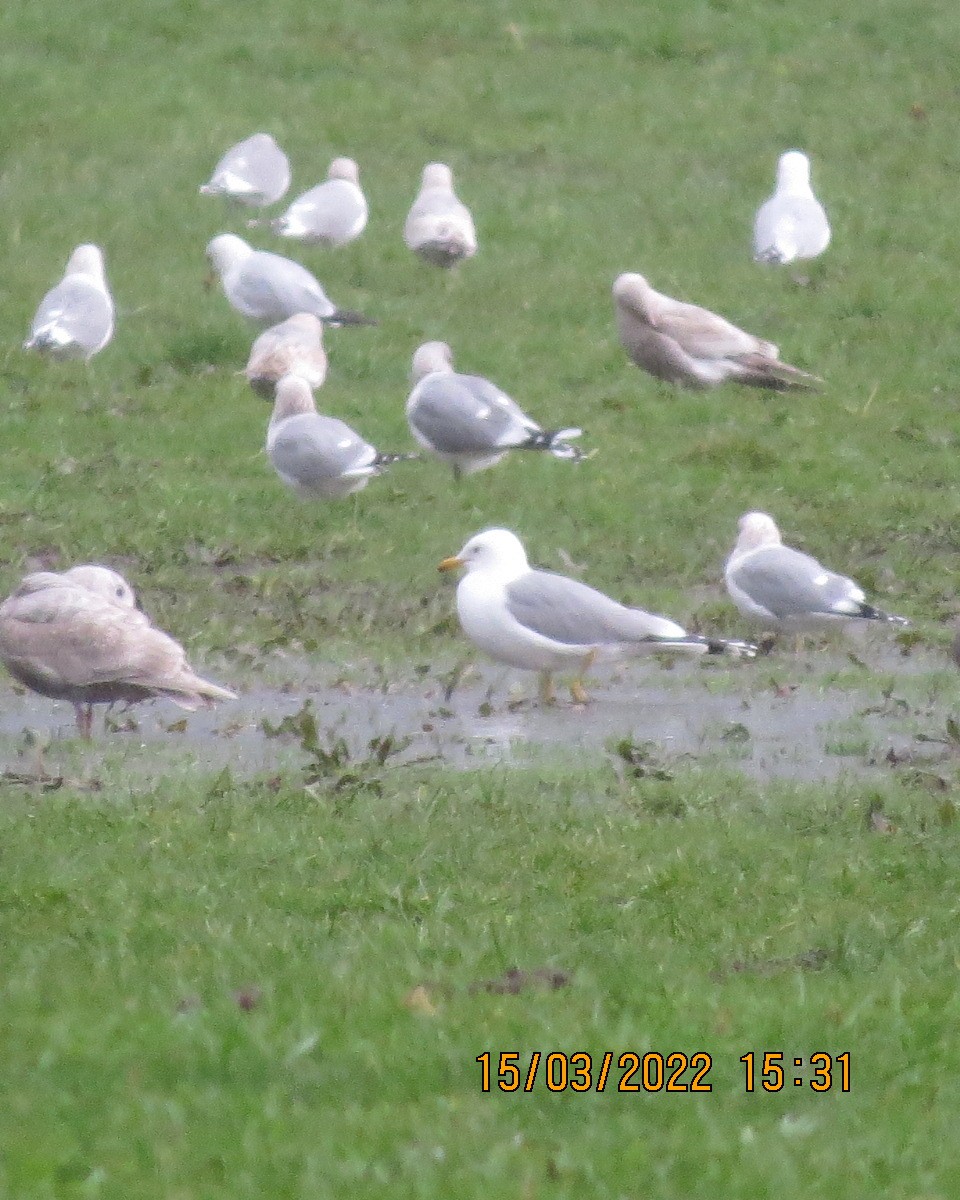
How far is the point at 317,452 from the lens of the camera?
11.7 meters

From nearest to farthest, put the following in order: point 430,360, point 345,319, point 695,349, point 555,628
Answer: point 555,628 → point 430,360 → point 695,349 → point 345,319

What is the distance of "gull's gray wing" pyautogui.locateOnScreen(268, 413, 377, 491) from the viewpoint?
38.4 ft

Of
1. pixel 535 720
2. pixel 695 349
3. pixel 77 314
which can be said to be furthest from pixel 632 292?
pixel 535 720

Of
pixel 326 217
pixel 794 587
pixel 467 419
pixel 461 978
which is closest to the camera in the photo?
pixel 461 978

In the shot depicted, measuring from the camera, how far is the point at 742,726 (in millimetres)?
8320

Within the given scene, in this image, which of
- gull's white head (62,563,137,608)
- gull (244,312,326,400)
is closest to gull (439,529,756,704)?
gull's white head (62,563,137,608)

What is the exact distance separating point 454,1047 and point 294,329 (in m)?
9.64

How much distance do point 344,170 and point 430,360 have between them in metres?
5.18

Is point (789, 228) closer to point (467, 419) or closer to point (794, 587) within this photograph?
point (467, 419)

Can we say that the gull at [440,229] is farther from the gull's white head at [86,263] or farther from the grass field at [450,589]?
the gull's white head at [86,263]

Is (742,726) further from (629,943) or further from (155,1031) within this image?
(155,1031)

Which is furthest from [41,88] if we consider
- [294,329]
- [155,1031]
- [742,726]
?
[155,1031]

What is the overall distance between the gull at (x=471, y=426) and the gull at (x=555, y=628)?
122 inches

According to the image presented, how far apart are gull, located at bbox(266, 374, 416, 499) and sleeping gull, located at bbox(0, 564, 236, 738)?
10.4ft
